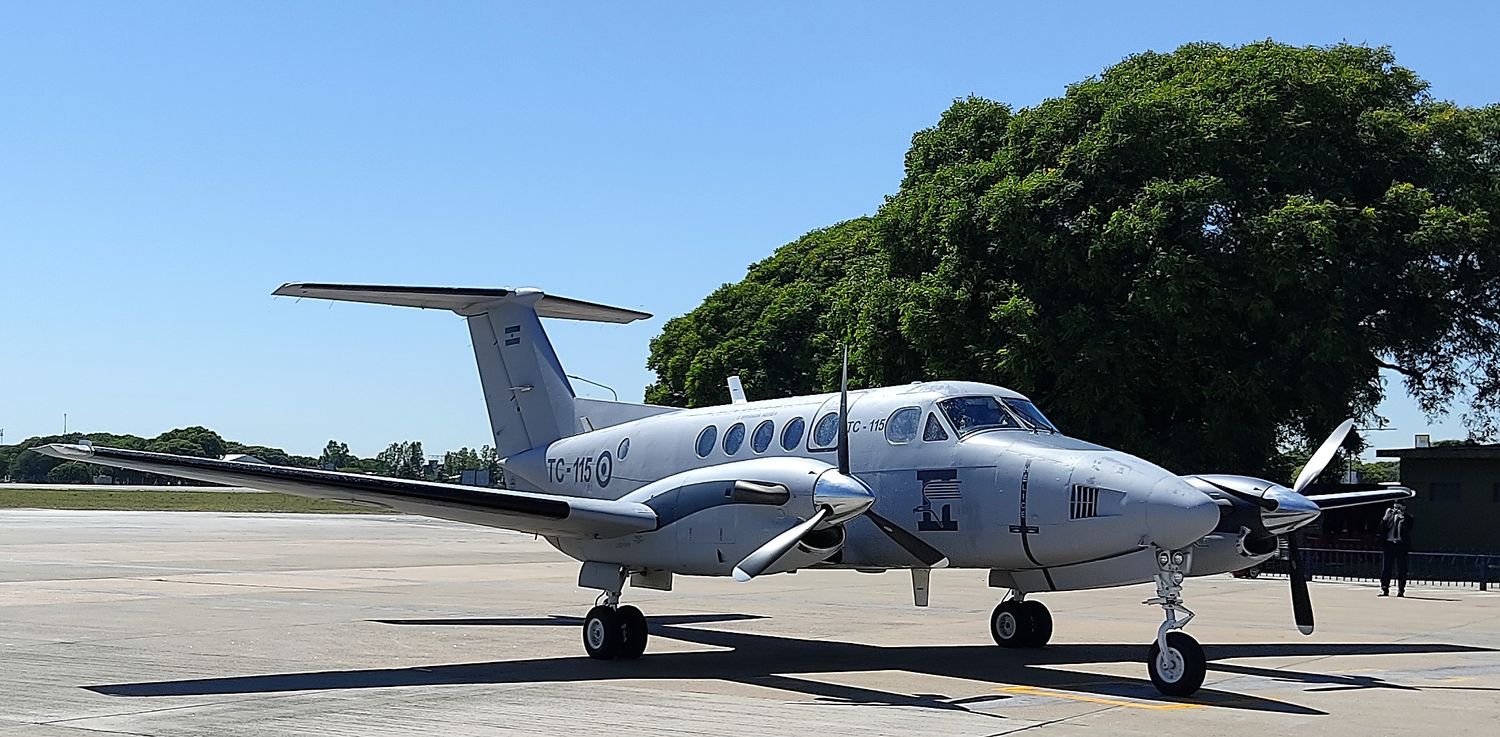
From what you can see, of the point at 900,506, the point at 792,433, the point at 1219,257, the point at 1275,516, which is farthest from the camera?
the point at 1219,257

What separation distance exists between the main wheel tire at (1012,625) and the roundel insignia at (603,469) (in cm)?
487

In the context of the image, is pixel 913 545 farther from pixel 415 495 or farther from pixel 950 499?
pixel 415 495

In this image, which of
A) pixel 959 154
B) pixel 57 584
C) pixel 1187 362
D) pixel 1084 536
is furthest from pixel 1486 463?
pixel 57 584

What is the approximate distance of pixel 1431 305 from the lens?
31.4 meters

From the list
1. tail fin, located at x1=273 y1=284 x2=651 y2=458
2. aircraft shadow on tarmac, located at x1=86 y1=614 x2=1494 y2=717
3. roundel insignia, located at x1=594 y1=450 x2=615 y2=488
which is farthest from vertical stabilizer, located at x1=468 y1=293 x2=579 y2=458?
aircraft shadow on tarmac, located at x1=86 y1=614 x2=1494 y2=717

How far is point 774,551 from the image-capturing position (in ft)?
41.4

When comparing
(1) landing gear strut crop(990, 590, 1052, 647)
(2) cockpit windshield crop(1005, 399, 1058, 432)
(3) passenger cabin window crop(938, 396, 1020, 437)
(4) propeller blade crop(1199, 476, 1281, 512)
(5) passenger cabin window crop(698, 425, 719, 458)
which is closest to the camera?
(4) propeller blade crop(1199, 476, 1281, 512)

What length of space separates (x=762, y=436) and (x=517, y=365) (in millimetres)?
5189

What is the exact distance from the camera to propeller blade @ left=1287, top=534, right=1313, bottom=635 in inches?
531

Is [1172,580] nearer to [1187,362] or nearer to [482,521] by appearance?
[482,521]

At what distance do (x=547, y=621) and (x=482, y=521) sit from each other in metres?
4.74

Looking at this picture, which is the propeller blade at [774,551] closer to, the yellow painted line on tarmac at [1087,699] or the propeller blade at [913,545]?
the propeller blade at [913,545]

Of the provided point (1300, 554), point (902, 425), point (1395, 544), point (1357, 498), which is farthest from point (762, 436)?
point (1395, 544)

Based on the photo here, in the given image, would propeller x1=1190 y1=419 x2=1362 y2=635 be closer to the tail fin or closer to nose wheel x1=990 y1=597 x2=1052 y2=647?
nose wheel x1=990 y1=597 x2=1052 y2=647
